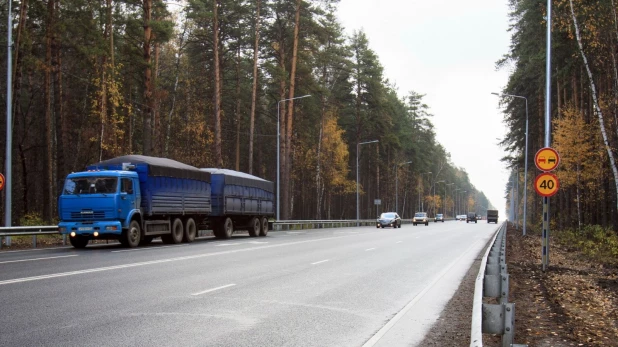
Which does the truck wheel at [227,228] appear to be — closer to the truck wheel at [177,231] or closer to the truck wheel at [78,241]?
the truck wheel at [177,231]

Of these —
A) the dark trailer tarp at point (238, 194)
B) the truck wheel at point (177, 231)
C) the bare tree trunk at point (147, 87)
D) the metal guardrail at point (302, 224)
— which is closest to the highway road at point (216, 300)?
the truck wheel at point (177, 231)

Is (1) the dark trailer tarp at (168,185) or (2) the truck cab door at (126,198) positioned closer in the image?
(2) the truck cab door at (126,198)

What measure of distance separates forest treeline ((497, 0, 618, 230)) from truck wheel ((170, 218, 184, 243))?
1826cm

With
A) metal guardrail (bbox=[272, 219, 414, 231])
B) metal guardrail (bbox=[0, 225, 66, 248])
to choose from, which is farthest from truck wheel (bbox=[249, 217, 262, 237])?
metal guardrail (bbox=[0, 225, 66, 248])

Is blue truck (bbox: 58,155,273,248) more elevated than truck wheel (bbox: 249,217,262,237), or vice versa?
blue truck (bbox: 58,155,273,248)

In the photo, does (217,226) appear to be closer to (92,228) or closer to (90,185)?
(90,185)

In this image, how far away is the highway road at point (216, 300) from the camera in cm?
762

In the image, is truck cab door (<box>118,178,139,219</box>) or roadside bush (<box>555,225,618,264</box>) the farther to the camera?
roadside bush (<box>555,225,618,264</box>)

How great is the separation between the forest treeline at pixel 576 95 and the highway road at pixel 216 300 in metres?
13.4

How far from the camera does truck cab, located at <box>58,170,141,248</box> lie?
2152 cm

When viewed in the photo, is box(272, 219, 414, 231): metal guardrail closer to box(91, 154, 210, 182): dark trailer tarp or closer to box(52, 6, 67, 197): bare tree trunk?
box(52, 6, 67, 197): bare tree trunk

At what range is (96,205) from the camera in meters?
21.7

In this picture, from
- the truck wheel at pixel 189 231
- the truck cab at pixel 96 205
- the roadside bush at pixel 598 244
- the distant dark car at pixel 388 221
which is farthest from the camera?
the distant dark car at pixel 388 221

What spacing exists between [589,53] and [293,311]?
78.0 ft
